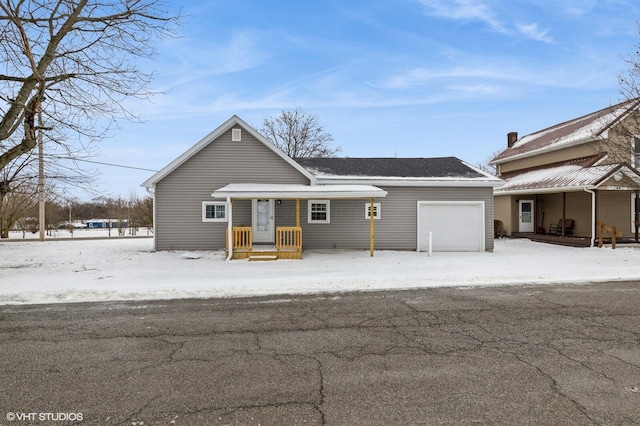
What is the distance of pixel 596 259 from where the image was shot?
12.3 m

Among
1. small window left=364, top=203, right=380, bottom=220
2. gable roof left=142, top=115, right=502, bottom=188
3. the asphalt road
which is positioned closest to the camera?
the asphalt road

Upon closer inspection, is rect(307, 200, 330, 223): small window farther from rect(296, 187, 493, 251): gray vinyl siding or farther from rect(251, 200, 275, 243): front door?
rect(251, 200, 275, 243): front door

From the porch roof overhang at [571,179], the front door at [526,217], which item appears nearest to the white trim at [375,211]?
the porch roof overhang at [571,179]

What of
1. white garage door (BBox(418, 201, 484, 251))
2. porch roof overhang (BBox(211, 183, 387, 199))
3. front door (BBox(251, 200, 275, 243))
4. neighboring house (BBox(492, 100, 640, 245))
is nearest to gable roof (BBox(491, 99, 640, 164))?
neighboring house (BBox(492, 100, 640, 245))

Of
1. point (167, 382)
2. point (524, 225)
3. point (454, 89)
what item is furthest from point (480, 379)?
point (454, 89)

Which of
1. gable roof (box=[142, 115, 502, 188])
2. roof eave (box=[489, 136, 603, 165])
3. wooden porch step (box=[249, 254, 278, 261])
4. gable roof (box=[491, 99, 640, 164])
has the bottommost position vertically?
wooden porch step (box=[249, 254, 278, 261])

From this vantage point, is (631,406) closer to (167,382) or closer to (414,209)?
(167,382)

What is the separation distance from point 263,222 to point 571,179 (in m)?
14.6

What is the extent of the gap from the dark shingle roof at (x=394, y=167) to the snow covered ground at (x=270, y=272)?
143 inches

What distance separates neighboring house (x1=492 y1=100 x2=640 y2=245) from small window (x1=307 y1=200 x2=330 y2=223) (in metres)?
10.9

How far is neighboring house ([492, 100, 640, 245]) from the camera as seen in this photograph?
15969 millimetres

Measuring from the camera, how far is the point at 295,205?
1498 centimetres

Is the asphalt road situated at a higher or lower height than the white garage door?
lower

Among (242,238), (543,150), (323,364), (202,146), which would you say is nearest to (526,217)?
(543,150)
